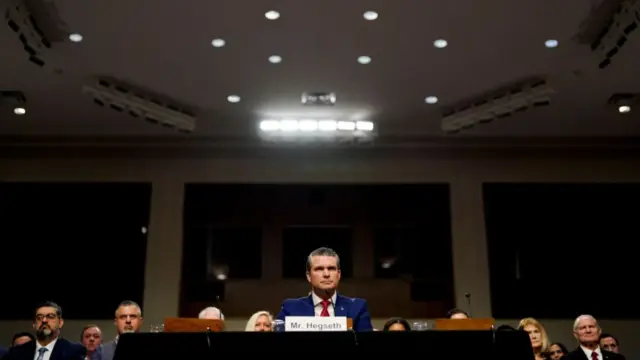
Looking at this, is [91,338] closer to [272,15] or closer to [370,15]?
[272,15]

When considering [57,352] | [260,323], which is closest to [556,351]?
[260,323]

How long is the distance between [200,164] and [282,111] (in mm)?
1666

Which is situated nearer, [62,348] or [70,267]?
[62,348]

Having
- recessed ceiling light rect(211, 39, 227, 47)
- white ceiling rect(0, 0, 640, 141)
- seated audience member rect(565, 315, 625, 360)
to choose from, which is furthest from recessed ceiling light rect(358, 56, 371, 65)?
seated audience member rect(565, 315, 625, 360)

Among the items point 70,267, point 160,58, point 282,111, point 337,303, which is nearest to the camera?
point 337,303

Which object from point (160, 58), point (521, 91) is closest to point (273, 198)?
point (160, 58)

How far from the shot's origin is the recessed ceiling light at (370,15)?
6095mm

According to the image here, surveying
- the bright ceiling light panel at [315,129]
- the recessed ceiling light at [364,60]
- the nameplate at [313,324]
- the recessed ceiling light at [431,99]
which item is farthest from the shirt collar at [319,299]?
the recessed ceiling light at [431,99]

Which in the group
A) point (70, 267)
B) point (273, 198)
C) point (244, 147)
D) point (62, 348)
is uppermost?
point (244, 147)

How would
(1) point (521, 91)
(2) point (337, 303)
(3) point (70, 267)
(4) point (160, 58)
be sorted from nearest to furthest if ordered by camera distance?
(2) point (337, 303)
(4) point (160, 58)
(1) point (521, 91)
(3) point (70, 267)

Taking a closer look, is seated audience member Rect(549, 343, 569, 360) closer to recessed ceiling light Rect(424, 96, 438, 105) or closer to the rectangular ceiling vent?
recessed ceiling light Rect(424, 96, 438, 105)

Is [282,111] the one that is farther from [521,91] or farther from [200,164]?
[521,91]

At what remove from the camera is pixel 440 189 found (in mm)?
→ 9242

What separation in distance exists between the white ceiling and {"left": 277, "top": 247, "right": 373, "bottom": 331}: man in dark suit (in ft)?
9.90
